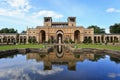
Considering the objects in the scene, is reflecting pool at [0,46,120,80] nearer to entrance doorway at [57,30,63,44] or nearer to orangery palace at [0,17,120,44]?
orangery palace at [0,17,120,44]

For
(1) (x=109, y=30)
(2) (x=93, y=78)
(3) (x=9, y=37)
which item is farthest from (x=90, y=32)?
(2) (x=93, y=78)

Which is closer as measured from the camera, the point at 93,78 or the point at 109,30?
the point at 93,78

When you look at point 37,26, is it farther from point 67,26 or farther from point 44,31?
point 67,26

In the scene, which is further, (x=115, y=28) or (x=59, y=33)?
(x=115, y=28)

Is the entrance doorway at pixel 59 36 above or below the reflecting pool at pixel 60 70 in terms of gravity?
above

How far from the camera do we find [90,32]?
62.6 metres

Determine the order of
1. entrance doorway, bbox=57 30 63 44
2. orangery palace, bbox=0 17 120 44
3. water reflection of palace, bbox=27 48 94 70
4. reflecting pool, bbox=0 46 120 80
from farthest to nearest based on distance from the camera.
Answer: entrance doorway, bbox=57 30 63 44 < orangery palace, bbox=0 17 120 44 < water reflection of palace, bbox=27 48 94 70 < reflecting pool, bbox=0 46 120 80

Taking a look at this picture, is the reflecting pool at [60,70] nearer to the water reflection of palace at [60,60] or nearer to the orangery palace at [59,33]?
the water reflection of palace at [60,60]

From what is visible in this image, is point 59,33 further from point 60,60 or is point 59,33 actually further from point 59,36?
point 60,60

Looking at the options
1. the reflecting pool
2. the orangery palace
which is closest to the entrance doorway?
the orangery palace

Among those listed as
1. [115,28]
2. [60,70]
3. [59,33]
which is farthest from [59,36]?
[60,70]

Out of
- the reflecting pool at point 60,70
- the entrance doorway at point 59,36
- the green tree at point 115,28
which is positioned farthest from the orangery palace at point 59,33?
the reflecting pool at point 60,70

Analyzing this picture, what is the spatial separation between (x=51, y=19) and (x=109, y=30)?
105 feet

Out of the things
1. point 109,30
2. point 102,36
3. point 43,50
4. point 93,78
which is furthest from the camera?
point 109,30
